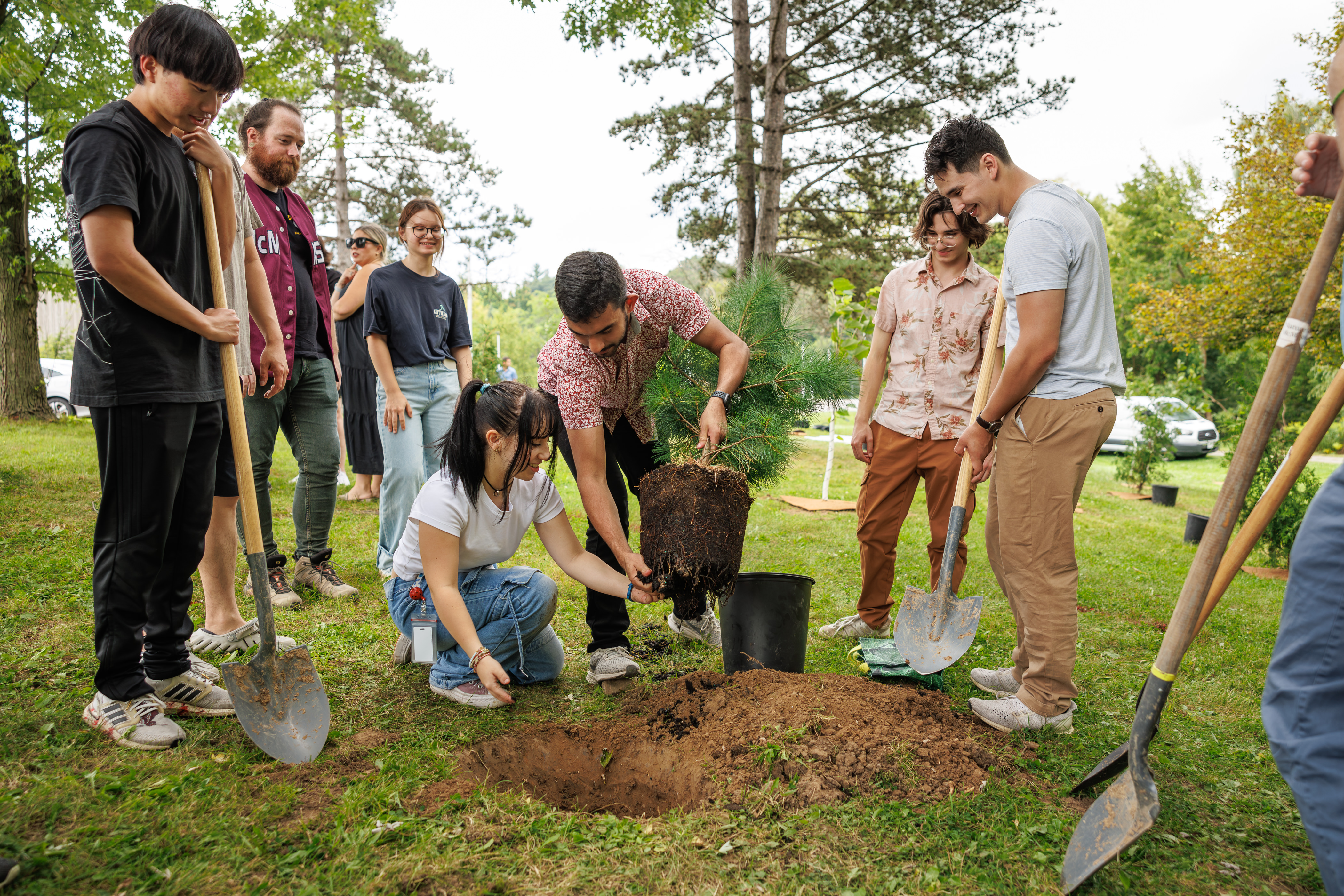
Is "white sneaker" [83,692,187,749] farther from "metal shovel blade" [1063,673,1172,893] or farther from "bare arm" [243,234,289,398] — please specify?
"metal shovel blade" [1063,673,1172,893]

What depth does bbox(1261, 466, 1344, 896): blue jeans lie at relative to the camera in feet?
4.02

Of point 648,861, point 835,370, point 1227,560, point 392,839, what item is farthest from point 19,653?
point 1227,560

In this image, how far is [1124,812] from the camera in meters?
1.60

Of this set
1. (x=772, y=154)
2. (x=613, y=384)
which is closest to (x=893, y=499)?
(x=613, y=384)

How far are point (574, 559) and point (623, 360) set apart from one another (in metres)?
0.71

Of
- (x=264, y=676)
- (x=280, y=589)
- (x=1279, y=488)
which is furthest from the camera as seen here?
(x=280, y=589)

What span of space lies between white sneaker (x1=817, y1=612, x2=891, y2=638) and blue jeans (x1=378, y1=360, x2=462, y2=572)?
1.95 meters

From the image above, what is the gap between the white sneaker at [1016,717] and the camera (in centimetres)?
231

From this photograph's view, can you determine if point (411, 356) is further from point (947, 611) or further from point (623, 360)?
point (947, 611)

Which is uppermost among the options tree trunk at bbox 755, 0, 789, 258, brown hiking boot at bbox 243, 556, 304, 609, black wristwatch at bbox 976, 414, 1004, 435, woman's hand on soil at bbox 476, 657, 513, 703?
tree trunk at bbox 755, 0, 789, 258

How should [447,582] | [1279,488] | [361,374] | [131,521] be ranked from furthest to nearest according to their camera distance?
1. [361,374]
2. [447,582]
3. [131,521]
4. [1279,488]

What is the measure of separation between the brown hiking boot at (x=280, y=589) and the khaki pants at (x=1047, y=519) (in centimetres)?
288

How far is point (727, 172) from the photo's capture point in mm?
9836

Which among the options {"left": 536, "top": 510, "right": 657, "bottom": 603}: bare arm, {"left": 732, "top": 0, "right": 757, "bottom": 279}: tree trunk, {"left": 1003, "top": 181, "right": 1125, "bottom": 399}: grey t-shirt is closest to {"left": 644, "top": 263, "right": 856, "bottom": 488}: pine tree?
{"left": 536, "top": 510, "right": 657, "bottom": 603}: bare arm
